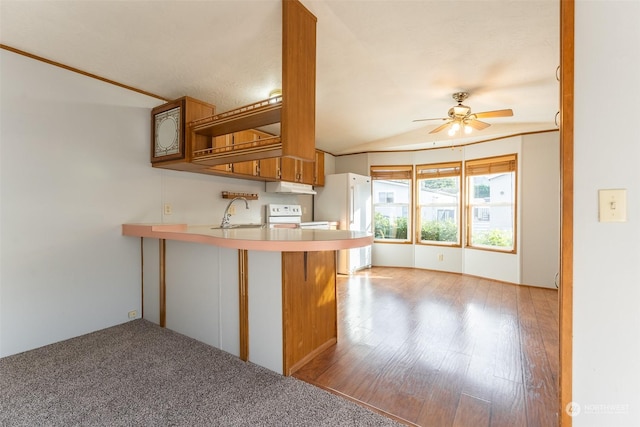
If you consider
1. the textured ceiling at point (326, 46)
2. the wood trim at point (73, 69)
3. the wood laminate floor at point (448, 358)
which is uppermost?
the textured ceiling at point (326, 46)

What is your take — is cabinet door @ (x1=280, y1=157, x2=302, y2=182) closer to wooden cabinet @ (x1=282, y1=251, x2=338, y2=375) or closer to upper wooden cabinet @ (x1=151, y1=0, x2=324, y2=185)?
upper wooden cabinet @ (x1=151, y1=0, x2=324, y2=185)

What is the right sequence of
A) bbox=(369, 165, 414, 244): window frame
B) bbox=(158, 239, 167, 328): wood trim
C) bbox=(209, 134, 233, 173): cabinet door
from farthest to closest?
bbox=(369, 165, 414, 244): window frame → bbox=(209, 134, 233, 173): cabinet door → bbox=(158, 239, 167, 328): wood trim

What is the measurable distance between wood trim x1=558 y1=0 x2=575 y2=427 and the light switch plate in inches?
3.2

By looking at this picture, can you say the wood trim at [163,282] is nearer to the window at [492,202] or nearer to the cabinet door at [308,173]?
the cabinet door at [308,173]

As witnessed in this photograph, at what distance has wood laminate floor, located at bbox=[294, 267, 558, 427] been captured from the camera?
1.68m

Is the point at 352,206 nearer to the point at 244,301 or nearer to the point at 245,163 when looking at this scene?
the point at 245,163

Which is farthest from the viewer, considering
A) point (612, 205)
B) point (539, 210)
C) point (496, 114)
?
point (539, 210)

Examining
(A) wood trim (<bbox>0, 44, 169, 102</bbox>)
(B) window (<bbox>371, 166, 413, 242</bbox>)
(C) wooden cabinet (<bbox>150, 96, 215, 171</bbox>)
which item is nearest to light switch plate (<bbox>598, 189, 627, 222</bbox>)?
(C) wooden cabinet (<bbox>150, 96, 215, 171</bbox>)

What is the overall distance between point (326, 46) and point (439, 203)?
391 cm

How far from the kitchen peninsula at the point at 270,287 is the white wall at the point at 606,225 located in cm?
102

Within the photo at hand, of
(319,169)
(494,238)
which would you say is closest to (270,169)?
(319,169)

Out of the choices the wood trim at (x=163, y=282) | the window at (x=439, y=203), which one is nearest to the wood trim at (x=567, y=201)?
the wood trim at (x=163, y=282)

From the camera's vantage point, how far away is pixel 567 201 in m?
1.09

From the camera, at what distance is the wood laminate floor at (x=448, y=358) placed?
1684 mm
